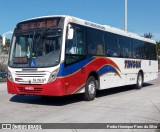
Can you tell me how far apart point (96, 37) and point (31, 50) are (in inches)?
127

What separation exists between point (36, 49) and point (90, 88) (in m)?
2.77

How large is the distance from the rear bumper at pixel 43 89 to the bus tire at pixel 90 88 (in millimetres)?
1770

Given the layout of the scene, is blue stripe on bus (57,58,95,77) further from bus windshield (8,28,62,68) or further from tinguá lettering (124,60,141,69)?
tinguá lettering (124,60,141,69)

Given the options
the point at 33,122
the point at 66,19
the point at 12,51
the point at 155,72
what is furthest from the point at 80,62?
the point at 155,72

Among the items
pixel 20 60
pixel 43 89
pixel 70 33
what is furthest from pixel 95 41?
pixel 43 89

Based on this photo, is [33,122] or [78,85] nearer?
[33,122]

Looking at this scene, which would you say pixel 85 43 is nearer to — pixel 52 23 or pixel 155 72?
pixel 52 23

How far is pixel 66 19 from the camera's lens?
39.4 ft

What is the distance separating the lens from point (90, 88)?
13.4 meters

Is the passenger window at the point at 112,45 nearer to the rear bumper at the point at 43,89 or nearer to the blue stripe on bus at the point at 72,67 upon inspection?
the blue stripe on bus at the point at 72,67

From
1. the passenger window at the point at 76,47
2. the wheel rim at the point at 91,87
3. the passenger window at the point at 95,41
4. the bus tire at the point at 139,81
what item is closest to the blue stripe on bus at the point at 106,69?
the passenger window at the point at 95,41

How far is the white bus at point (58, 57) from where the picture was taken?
11.6 m

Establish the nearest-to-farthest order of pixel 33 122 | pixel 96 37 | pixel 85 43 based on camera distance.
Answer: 1. pixel 33 122
2. pixel 85 43
3. pixel 96 37

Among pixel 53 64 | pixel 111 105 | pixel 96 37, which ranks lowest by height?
pixel 111 105
